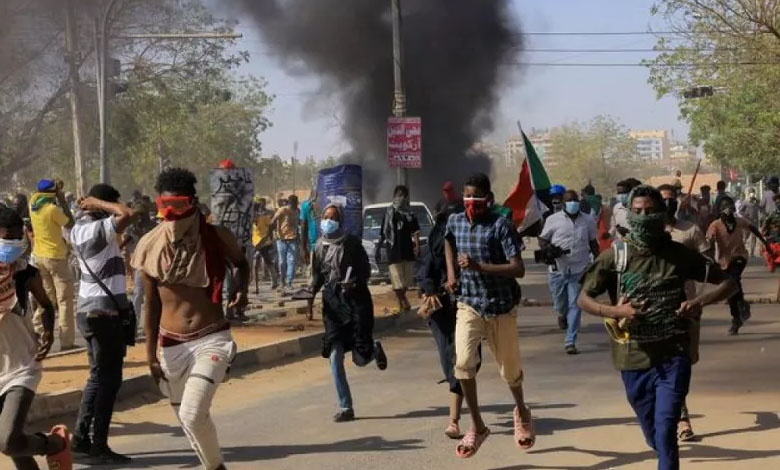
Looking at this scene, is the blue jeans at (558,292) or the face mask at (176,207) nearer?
the face mask at (176,207)

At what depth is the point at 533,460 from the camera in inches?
258

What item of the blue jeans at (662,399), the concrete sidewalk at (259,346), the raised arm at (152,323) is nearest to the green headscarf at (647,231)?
the blue jeans at (662,399)

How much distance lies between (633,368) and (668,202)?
8.95 ft

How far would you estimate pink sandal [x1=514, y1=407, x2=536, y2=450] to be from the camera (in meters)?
6.64

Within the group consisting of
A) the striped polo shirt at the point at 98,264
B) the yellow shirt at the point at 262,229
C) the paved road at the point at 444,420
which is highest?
the striped polo shirt at the point at 98,264

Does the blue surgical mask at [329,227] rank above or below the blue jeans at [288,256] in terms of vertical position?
above

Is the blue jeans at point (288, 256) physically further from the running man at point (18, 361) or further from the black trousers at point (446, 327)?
the running man at point (18, 361)

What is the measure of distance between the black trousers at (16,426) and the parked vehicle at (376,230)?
48.3 feet

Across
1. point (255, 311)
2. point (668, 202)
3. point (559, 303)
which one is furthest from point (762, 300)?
point (668, 202)

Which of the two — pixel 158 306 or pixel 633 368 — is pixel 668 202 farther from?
pixel 158 306

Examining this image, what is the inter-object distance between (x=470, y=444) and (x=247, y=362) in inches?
183

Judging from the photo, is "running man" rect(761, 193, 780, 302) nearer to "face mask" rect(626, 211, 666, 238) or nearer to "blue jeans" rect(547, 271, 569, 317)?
"blue jeans" rect(547, 271, 569, 317)

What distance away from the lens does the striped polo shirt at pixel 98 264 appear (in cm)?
700

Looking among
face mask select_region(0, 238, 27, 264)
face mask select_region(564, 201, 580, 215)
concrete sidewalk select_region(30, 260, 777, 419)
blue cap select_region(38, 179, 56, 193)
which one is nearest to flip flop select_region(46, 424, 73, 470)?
face mask select_region(0, 238, 27, 264)
